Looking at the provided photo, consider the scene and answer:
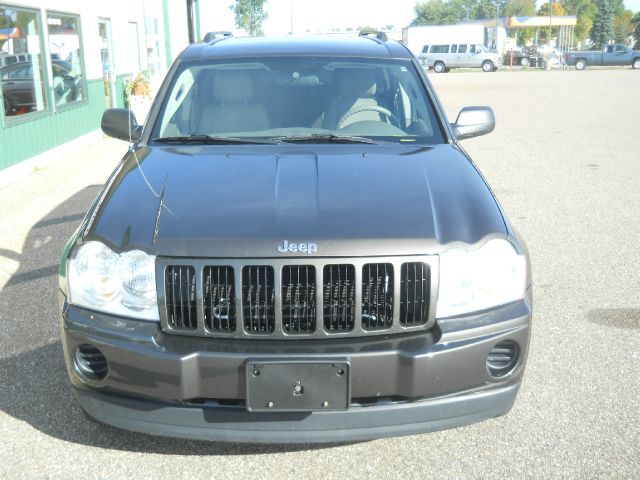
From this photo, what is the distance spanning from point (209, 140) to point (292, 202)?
44.8 inches

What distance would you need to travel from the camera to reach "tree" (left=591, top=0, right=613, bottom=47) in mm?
→ 97806

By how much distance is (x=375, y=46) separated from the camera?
4957 millimetres

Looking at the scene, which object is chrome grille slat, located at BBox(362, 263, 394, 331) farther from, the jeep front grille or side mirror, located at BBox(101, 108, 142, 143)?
side mirror, located at BBox(101, 108, 142, 143)

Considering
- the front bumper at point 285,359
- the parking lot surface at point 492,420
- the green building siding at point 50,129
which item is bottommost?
the parking lot surface at point 492,420

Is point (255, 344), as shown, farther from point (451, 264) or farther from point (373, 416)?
point (451, 264)

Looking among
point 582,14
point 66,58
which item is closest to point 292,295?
point 66,58

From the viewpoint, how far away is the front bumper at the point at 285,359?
2748 millimetres

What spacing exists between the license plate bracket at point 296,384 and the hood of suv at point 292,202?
416mm

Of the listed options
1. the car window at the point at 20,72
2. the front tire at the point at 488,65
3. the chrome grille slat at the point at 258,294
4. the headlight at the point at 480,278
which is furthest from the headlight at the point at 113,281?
the front tire at the point at 488,65

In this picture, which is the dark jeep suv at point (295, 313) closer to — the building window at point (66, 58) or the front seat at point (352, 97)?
the front seat at point (352, 97)

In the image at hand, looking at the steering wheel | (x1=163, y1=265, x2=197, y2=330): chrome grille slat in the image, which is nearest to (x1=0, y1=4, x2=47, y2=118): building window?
the steering wheel

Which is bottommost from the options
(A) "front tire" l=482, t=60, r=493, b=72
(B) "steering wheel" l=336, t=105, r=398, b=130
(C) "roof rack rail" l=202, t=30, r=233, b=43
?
(A) "front tire" l=482, t=60, r=493, b=72

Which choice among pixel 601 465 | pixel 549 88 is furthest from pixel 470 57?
pixel 601 465

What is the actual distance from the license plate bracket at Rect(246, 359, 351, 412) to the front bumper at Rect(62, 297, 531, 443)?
3cm
